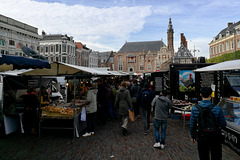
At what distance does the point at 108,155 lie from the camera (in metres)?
4.18

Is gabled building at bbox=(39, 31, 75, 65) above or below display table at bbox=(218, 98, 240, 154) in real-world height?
above

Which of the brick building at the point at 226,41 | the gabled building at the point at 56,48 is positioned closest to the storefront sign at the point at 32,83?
the gabled building at the point at 56,48

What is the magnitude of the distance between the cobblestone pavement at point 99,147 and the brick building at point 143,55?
5214 centimetres

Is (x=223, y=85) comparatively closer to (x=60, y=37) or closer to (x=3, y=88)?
(x=3, y=88)

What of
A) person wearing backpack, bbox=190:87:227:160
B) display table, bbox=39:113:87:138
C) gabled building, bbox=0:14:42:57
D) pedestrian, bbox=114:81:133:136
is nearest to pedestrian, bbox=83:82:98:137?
display table, bbox=39:113:87:138

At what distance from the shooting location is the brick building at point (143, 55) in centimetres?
5534

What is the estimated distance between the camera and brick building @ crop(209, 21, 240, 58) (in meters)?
37.2

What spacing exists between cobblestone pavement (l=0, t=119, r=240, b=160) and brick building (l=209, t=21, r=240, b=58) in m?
42.0

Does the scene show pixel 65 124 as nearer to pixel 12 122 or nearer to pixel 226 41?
pixel 12 122

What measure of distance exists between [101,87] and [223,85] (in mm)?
6218

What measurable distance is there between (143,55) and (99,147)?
5478 centimetres

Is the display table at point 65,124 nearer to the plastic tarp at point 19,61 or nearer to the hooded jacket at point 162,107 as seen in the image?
the plastic tarp at point 19,61

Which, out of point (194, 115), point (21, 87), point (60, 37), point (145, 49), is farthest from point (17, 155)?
point (145, 49)

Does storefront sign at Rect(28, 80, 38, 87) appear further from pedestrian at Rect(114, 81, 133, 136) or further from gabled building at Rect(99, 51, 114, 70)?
gabled building at Rect(99, 51, 114, 70)
